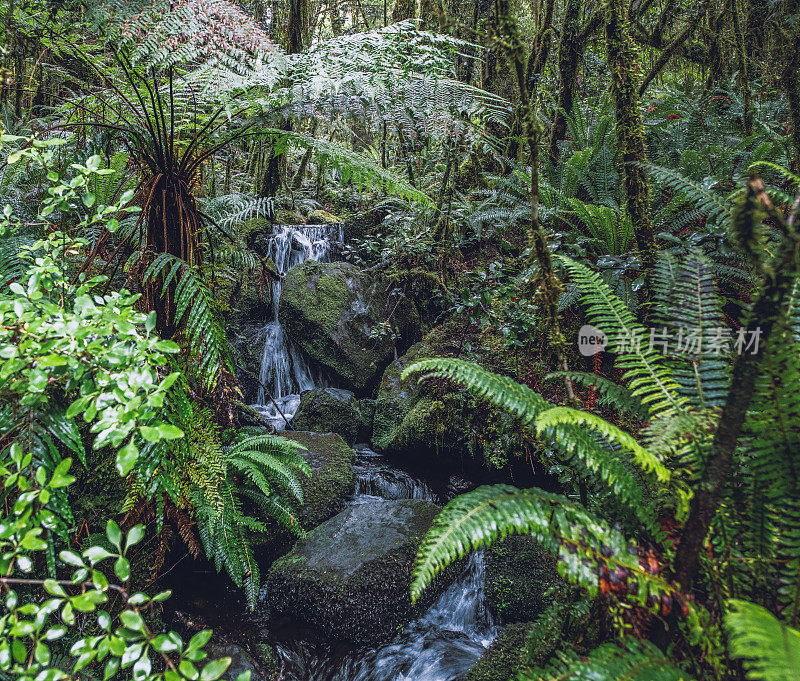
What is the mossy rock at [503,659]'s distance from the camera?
1.83 metres

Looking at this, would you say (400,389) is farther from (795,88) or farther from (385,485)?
(795,88)

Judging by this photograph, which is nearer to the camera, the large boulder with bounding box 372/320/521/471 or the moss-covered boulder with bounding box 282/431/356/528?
the moss-covered boulder with bounding box 282/431/356/528

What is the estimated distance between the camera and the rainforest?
3.66ft

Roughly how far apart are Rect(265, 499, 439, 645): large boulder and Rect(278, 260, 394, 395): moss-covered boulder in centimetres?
272

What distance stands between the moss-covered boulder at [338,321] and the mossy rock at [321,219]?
1626 millimetres

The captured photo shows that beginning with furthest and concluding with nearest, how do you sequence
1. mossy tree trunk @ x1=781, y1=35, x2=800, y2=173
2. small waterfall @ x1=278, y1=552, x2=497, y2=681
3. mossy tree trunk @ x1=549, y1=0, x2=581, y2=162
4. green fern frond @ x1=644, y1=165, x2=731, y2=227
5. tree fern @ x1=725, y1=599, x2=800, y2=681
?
mossy tree trunk @ x1=549, y1=0, x2=581, y2=162 < mossy tree trunk @ x1=781, y1=35, x2=800, y2=173 < green fern frond @ x1=644, y1=165, x2=731, y2=227 < small waterfall @ x1=278, y1=552, x2=497, y2=681 < tree fern @ x1=725, y1=599, x2=800, y2=681

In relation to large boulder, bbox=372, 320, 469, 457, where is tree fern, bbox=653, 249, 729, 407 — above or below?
above

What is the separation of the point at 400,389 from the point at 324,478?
5.42 feet

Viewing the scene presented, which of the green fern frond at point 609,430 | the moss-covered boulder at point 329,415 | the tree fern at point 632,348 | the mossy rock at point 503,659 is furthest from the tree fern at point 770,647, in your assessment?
the moss-covered boulder at point 329,415

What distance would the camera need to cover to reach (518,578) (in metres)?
2.73

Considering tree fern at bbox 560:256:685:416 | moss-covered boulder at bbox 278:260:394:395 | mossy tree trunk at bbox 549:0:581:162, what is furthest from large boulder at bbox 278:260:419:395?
tree fern at bbox 560:256:685:416

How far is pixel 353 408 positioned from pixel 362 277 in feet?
7.30

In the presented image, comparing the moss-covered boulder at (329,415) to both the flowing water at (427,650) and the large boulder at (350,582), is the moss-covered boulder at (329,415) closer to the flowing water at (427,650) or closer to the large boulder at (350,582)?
the large boulder at (350,582)

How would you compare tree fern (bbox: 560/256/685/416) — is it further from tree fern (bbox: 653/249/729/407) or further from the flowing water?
the flowing water
